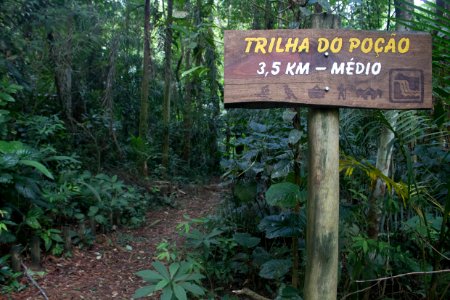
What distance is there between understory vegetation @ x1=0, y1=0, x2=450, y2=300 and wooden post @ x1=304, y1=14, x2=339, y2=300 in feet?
1.50

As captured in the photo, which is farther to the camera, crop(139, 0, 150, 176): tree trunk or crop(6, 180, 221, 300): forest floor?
crop(139, 0, 150, 176): tree trunk

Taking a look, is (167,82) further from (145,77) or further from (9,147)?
(9,147)

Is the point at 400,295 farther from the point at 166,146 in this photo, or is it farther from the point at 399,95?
the point at 166,146

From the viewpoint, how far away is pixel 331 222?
1896 millimetres

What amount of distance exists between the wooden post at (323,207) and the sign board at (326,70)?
14cm

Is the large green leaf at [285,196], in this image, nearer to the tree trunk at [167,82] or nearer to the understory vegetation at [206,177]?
the understory vegetation at [206,177]

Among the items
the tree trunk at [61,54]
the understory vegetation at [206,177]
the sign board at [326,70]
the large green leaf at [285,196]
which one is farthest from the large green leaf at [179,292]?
the tree trunk at [61,54]

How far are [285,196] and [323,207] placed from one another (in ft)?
2.00

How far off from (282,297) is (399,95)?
1.44 m

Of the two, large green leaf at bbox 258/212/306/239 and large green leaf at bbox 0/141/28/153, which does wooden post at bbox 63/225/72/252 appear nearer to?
large green leaf at bbox 0/141/28/153

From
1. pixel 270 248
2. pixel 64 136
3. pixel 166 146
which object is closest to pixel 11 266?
pixel 270 248

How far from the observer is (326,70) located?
72.7 inches

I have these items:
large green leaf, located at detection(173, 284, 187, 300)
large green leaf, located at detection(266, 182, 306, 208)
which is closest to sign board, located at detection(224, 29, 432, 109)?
large green leaf, located at detection(266, 182, 306, 208)

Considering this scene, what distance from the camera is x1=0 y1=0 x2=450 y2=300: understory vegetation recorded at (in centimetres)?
268
